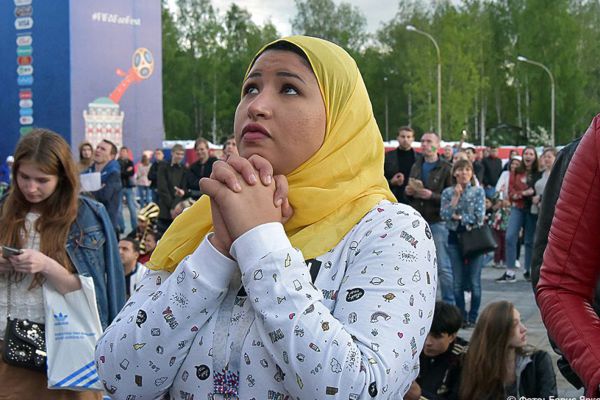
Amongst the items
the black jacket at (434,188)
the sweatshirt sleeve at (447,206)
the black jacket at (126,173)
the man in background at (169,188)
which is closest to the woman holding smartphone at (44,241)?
the sweatshirt sleeve at (447,206)

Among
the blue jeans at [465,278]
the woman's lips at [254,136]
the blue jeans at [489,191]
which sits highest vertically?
the woman's lips at [254,136]

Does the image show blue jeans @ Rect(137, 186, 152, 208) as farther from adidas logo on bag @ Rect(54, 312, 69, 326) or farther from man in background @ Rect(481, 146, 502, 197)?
adidas logo on bag @ Rect(54, 312, 69, 326)

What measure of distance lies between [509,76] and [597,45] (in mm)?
6569

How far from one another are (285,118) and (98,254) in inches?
93.6

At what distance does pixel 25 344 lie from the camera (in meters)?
3.88

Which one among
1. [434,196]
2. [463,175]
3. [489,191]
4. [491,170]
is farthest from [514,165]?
[463,175]

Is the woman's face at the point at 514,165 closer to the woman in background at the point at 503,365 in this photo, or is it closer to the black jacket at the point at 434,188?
the black jacket at the point at 434,188

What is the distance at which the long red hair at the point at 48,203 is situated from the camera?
4020 millimetres

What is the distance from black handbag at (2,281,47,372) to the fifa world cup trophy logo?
21199 mm

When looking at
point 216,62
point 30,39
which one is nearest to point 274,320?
point 30,39

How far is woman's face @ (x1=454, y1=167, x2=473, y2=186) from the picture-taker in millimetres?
9344

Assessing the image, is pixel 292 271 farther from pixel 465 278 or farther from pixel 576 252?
pixel 465 278

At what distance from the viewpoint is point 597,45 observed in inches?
2410

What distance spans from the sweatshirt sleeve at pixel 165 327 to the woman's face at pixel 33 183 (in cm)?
218
